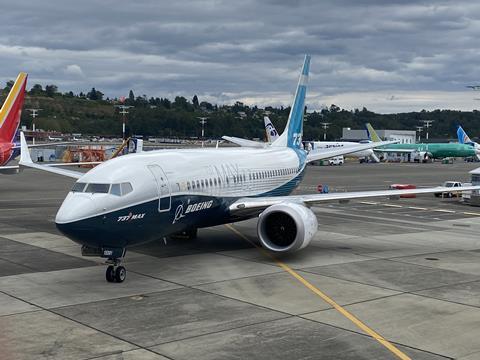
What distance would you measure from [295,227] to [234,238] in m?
6.48

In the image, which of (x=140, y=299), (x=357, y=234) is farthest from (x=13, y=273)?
(x=357, y=234)

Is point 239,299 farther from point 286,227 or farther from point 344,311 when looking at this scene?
point 286,227

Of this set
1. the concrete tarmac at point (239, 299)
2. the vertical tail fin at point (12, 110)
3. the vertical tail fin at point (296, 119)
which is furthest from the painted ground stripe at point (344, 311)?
the vertical tail fin at point (12, 110)

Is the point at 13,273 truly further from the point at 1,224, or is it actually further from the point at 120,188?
the point at 1,224

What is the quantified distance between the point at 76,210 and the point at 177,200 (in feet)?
14.8

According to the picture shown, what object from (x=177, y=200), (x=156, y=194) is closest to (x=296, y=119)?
(x=177, y=200)

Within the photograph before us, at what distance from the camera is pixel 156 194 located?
68.1 ft

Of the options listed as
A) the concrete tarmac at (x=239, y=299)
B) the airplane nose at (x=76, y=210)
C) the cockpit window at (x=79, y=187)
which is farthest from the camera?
the cockpit window at (x=79, y=187)

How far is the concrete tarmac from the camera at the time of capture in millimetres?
13703

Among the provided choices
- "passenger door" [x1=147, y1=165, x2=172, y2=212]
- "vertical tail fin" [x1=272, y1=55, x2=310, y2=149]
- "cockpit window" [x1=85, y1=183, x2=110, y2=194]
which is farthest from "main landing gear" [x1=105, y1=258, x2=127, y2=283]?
"vertical tail fin" [x1=272, y1=55, x2=310, y2=149]

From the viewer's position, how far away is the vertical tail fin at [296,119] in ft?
121

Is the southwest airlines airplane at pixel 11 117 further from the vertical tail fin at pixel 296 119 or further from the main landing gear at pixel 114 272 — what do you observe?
the main landing gear at pixel 114 272

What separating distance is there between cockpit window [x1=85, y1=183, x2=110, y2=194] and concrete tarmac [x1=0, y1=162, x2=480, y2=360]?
2926mm

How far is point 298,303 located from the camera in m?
17.5
